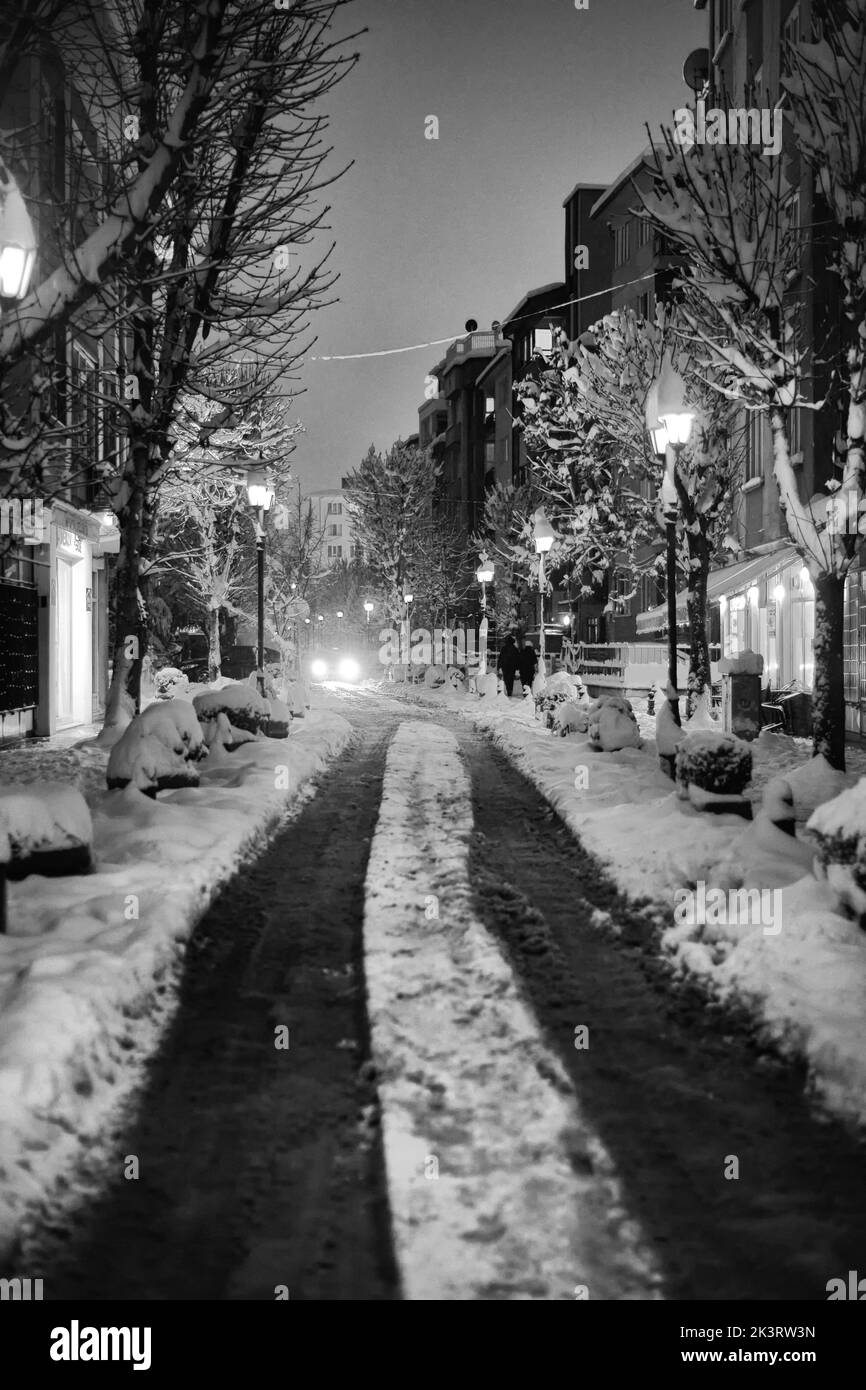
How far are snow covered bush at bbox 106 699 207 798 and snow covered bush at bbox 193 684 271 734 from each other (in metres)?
3.59

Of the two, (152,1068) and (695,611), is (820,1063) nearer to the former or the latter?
(152,1068)

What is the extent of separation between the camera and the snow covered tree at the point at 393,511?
185ft

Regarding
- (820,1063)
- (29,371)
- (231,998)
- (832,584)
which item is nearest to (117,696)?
(29,371)

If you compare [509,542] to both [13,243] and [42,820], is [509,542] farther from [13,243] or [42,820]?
[42,820]

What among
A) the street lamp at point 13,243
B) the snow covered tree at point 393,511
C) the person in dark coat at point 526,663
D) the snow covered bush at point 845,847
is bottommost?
the snow covered bush at point 845,847

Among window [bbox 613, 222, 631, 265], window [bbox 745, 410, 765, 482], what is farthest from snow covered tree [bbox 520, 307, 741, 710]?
window [bbox 613, 222, 631, 265]

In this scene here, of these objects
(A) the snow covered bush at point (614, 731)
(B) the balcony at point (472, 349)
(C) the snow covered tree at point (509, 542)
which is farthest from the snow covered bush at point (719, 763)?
(B) the balcony at point (472, 349)

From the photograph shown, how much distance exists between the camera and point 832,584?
37.9 ft

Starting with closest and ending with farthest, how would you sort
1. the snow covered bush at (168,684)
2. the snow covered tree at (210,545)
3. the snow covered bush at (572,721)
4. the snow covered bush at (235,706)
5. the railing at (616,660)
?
the snow covered bush at (235,706) → the snow covered bush at (572,721) → the snow covered bush at (168,684) → the railing at (616,660) → the snow covered tree at (210,545)

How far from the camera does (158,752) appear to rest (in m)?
10.4

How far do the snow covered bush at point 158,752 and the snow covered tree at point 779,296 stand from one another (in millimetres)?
6764

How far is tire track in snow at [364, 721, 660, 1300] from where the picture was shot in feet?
9.87

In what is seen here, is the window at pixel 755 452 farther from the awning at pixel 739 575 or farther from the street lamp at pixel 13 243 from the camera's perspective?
the street lamp at pixel 13 243

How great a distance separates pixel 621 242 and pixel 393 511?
17459 millimetres
